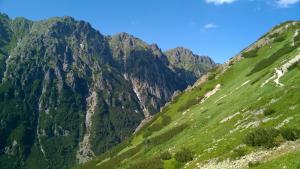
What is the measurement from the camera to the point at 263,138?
4759cm

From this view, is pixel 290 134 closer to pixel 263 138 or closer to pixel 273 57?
pixel 263 138

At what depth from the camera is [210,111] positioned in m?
94.4

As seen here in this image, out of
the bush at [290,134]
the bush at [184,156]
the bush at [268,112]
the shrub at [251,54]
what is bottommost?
the bush at [290,134]

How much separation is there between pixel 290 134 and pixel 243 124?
17001 mm

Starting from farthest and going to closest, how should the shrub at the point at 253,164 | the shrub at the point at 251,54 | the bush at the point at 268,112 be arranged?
the shrub at the point at 251,54
the bush at the point at 268,112
the shrub at the point at 253,164

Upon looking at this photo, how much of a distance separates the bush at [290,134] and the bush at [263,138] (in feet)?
4.62

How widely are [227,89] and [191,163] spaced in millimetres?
57586

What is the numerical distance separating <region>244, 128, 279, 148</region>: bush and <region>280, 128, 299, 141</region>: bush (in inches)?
55.4

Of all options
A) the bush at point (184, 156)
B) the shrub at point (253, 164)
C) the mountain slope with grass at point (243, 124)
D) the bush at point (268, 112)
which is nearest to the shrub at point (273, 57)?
the mountain slope with grass at point (243, 124)

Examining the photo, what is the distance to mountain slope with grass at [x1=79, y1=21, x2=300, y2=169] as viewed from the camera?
46156mm

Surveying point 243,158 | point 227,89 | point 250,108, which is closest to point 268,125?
point 243,158

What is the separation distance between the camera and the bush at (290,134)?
148ft

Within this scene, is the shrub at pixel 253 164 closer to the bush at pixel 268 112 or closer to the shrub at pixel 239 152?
the shrub at pixel 239 152

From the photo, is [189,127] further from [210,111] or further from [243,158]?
[243,158]
